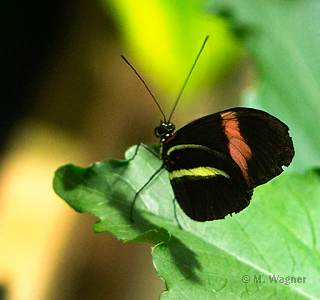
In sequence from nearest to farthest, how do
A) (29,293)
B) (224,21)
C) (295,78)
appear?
(295,78) → (224,21) → (29,293)

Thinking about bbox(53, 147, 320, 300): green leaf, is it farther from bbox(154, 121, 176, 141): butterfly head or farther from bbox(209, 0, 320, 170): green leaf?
bbox(209, 0, 320, 170): green leaf

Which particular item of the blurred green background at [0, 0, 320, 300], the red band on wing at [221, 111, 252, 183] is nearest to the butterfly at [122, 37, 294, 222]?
the red band on wing at [221, 111, 252, 183]

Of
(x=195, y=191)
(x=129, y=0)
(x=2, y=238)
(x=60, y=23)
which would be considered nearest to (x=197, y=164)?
(x=195, y=191)

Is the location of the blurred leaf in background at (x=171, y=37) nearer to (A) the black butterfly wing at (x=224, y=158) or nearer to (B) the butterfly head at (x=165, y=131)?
(B) the butterfly head at (x=165, y=131)

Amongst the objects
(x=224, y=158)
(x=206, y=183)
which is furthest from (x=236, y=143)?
(x=206, y=183)

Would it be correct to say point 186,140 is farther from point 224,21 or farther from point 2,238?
point 2,238

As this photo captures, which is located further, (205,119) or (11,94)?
(11,94)

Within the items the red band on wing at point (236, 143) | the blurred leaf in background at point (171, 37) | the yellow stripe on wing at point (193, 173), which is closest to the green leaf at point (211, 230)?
the yellow stripe on wing at point (193, 173)

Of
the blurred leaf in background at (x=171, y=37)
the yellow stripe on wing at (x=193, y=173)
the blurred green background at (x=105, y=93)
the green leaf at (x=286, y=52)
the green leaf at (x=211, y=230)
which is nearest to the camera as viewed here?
the green leaf at (x=211, y=230)
